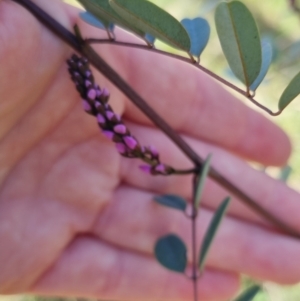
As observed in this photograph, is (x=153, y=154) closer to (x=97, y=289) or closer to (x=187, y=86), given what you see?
(x=187, y=86)

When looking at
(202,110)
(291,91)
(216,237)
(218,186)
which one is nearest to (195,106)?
(202,110)

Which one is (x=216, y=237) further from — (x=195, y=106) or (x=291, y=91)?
(x=291, y=91)

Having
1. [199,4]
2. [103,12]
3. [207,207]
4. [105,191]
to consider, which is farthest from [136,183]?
[199,4]

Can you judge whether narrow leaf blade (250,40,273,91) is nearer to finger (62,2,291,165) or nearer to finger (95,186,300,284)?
finger (62,2,291,165)

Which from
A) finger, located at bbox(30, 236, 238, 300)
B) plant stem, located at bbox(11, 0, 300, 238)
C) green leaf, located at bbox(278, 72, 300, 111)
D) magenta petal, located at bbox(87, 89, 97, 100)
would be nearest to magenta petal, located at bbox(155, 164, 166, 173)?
plant stem, located at bbox(11, 0, 300, 238)

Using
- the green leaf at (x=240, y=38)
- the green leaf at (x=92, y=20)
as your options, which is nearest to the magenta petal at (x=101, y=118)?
the green leaf at (x=92, y=20)

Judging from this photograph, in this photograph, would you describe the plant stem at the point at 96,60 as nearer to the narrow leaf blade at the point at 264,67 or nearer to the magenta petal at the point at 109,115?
the magenta petal at the point at 109,115
